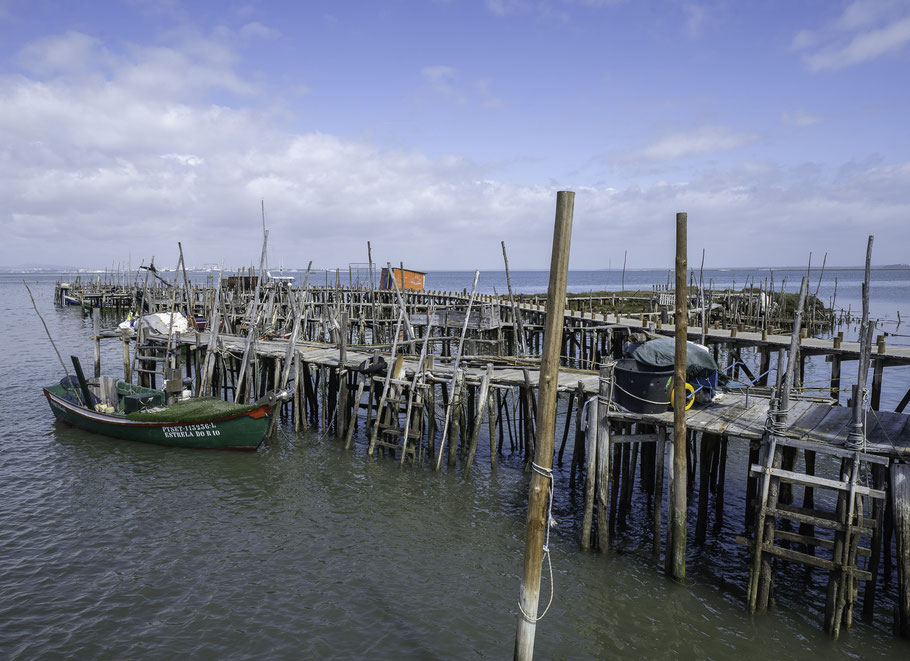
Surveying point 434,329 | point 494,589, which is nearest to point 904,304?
point 434,329

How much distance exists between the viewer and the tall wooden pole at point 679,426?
877 centimetres

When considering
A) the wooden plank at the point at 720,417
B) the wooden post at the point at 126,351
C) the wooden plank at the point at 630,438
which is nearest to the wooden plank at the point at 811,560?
the wooden plank at the point at 720,417

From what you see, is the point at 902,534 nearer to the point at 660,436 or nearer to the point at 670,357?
the point at 660,436

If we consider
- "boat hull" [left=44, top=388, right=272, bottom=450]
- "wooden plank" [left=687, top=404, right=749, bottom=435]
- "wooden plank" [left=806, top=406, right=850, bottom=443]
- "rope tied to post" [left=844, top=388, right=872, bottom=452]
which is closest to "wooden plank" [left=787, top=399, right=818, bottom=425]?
"wooden plank" [left=806, top=406, right=850, bottom=443]

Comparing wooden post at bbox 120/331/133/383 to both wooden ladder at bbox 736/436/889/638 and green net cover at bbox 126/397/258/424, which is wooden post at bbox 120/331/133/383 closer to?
green net cover at bbox 126/397/258/424

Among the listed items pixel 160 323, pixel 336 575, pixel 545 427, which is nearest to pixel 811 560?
pixel 545 427

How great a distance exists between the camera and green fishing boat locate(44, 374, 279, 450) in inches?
642

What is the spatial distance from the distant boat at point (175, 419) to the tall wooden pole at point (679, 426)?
11.4m

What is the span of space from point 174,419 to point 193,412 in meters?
0.57

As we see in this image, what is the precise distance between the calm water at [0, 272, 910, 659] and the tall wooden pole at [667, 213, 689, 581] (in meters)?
0.57

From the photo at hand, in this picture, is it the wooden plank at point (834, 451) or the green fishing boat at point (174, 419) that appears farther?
the green fishing boat at point (174, 419)

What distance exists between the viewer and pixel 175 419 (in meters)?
16.6

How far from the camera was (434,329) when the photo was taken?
107 feet

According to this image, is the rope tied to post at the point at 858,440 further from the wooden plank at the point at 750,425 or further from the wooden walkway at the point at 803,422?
the wooden plank at the point at 750,425
